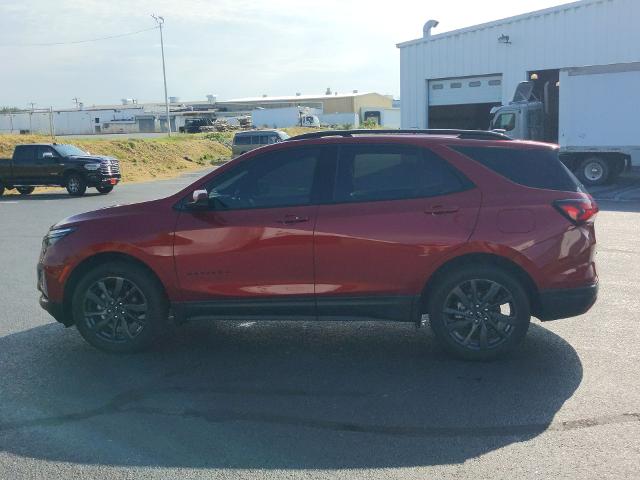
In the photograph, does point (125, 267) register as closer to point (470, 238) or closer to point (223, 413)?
point (223, 413)

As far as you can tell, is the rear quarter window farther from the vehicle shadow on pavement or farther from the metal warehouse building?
the vehicle shadow on pavement

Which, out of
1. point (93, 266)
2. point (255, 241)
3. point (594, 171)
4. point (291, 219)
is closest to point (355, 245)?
point (291, 219)

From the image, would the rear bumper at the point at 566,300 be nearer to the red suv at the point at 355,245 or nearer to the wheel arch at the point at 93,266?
the red suv at the point at 355,245

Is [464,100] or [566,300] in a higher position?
[464,100]

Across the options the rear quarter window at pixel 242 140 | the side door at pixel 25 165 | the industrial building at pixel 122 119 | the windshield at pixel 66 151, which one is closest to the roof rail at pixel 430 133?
the windshield at pixel 66 151

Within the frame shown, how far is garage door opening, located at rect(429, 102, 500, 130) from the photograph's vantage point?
29422 mm

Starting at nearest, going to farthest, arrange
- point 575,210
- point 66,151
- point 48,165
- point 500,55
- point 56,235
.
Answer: point 575,210 → point 56,235 → point 48,165 → point 66,151 → point 500,55

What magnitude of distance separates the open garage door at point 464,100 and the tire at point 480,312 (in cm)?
2400

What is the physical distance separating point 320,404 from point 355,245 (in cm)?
137

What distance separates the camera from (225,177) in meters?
5.99

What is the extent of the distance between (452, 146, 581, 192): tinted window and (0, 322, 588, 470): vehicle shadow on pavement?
4.78 feet

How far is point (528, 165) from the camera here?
5.77 meters

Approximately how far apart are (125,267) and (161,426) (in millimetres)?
1831

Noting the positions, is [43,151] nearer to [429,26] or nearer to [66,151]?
[66,151]
